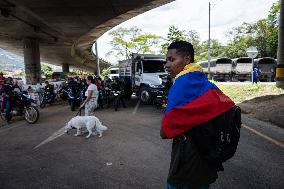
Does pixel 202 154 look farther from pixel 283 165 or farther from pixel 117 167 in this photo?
pixel 283 165

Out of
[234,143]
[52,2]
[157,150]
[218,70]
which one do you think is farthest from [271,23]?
[234,143]

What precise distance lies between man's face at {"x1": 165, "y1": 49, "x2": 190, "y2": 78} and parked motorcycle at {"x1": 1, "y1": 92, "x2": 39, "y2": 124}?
10.5m

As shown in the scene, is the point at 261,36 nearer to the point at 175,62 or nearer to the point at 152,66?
the point at 152,66

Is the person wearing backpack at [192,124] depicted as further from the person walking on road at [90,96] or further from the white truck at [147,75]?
the white truck at [147,75]

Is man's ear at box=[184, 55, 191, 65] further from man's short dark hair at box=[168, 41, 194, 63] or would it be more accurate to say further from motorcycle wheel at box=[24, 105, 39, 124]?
motorcycle wheel at box=[24, 105, 39, 124]

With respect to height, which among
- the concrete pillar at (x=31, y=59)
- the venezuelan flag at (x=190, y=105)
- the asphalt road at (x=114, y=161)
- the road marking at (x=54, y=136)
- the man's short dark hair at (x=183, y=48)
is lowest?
the road marking at (x=54, y=136)

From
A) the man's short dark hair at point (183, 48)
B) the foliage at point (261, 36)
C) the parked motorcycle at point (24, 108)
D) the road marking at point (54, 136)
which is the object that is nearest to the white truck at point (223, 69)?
the foliage at point (261, 36)

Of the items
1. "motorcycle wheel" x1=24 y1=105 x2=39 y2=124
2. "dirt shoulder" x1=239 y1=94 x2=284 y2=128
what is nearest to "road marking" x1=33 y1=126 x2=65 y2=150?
"motorcycle wheel" x1=24 y1=105 x2=39 y2=124

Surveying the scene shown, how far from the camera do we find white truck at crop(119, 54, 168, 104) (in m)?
18.1

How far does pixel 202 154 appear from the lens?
2.30m

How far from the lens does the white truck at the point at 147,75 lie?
18125 millimetres

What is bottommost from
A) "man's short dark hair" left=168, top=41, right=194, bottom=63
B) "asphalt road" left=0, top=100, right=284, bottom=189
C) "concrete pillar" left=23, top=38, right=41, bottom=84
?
"asphalt road" left=0, top=100, right=284, bottom=189

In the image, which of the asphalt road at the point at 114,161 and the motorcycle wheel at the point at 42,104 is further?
the motorcycle wheel at the point at 42,104

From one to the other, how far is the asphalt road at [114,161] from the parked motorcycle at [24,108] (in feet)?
6.14
